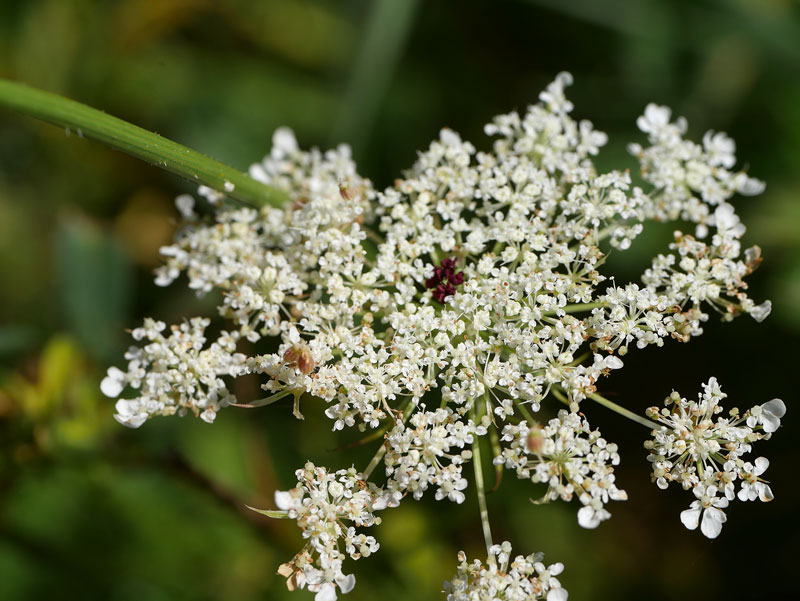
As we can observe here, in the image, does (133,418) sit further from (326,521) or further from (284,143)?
(284,143)

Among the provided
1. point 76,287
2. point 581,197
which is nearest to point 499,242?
point 581,197

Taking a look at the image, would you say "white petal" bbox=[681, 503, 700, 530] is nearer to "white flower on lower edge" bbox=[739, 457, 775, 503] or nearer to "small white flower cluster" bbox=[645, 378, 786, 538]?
"small white flower cluster" bbox=[645, 378, 786, 538]

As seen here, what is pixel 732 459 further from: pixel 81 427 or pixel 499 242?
pixel 81 427

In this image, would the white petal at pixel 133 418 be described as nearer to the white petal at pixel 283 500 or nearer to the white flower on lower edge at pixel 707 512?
the white petal at pixel 283 500

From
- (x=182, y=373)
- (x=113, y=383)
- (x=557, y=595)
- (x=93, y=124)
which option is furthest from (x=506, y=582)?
(x=93, y=124)

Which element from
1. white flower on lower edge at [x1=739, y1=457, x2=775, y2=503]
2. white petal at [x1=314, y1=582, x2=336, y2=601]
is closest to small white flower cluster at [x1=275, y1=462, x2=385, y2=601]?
white petal at [x1=314, y1=582, x2=336, y2=601]

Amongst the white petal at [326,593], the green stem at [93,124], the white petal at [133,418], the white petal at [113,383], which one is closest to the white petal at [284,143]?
the green stem at [93,124]
